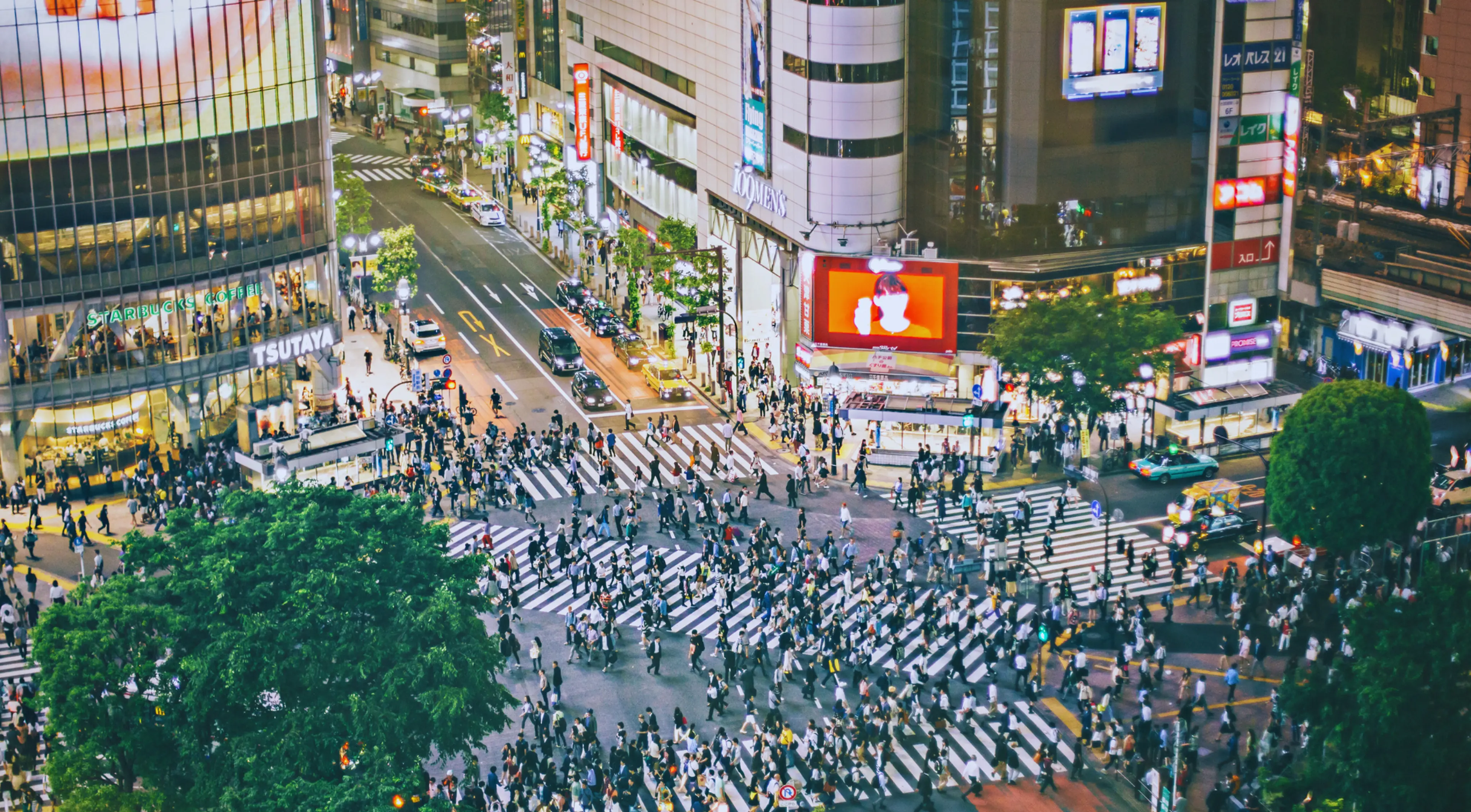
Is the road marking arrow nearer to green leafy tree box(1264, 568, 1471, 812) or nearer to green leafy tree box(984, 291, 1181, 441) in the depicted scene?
green leafy tree box(984, 291, 1181, 441)

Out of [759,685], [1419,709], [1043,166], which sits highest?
[1043,166]

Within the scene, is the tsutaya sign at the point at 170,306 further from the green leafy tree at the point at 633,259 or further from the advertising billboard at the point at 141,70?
the green leafy tree at the point at 633,259

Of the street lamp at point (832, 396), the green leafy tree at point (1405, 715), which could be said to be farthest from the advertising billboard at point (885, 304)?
the green leafy tree at point (1405, 715)

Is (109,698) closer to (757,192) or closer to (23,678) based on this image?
(23,678)

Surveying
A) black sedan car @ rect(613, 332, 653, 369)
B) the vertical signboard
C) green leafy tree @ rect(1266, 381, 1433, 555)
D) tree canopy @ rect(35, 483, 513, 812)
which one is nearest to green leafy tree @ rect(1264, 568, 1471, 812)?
green leafy tree @ rect(1266, 381, 1433, 555)

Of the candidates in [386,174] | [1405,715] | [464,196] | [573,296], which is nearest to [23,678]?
[1405,715]

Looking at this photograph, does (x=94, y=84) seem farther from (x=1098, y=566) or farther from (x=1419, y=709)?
(x=1419, y=709)

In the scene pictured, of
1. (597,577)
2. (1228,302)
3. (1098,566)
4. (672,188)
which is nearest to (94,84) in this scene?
(597,577)
